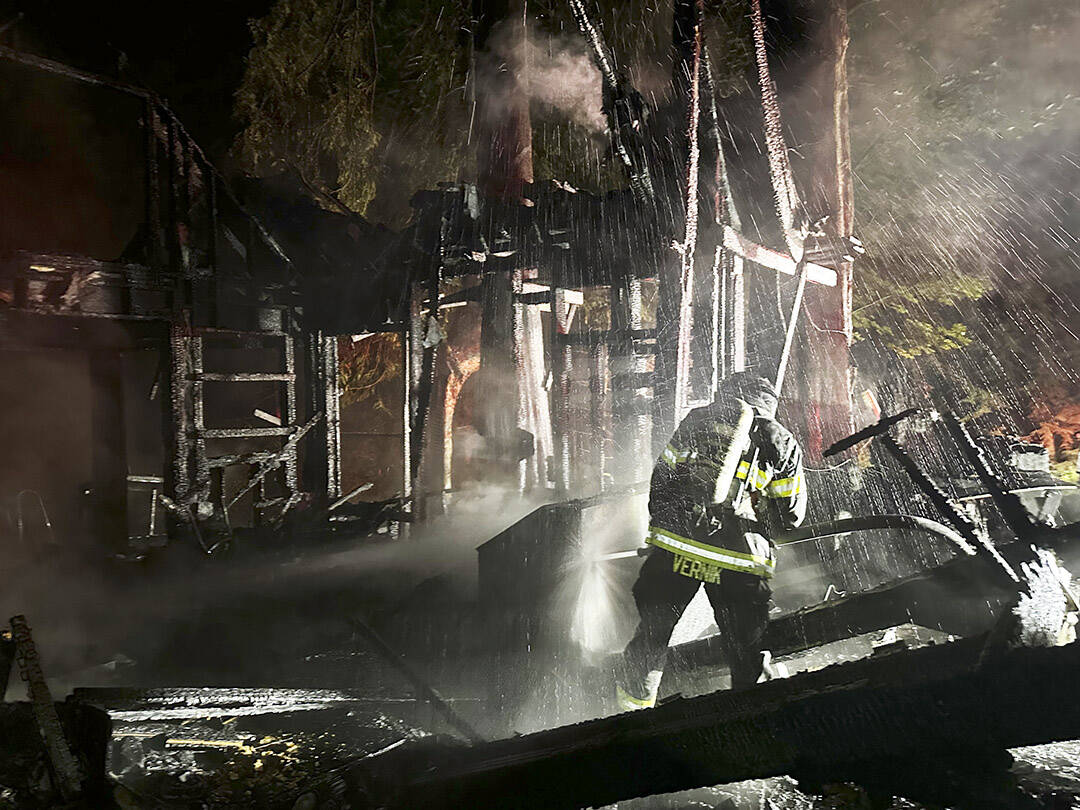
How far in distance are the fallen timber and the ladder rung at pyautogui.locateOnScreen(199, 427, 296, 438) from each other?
20.2 feet

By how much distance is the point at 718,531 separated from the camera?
4.32 meters

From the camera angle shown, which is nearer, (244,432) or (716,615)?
(716,615)

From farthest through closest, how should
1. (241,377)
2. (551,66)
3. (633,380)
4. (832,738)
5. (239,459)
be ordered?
(551,66) < (239,459) < (241,377) < (633,380) < (832,738)

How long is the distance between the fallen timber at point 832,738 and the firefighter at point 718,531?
81.1 inches

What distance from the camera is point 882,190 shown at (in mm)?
15383

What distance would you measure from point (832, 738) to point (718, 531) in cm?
260

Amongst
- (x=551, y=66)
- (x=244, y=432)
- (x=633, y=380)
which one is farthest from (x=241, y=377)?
(x=551, y=66)

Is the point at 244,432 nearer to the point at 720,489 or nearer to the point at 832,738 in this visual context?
the point at 720,489

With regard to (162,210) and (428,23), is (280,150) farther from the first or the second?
(162,210)

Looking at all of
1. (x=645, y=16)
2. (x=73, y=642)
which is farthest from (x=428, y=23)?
(x=73, y=642)

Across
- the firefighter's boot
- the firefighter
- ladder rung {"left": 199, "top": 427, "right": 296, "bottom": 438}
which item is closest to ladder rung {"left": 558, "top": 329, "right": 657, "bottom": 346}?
the firefighter

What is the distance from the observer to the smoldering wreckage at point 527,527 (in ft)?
6.33

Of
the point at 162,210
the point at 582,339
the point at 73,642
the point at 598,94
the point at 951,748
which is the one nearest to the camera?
the point at 951,748

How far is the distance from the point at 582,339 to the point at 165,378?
460cm
